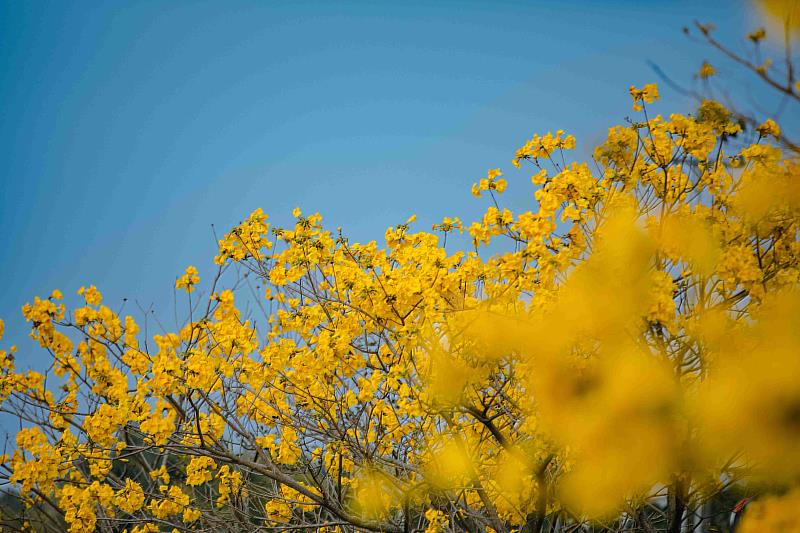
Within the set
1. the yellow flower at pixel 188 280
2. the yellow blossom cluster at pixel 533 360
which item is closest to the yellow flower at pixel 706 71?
the yellow blossom cluster at pixel 533 360

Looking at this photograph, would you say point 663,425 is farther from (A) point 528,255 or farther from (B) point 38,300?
(B) point 38,300

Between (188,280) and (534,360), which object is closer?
(534,360)

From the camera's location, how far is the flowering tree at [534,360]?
181 cm

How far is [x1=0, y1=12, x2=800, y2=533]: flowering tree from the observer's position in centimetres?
181

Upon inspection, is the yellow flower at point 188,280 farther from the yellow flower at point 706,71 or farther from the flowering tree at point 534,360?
the yellow flower at point 706,71

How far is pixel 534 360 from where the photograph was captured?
2387mm

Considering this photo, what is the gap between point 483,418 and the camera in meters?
3.88

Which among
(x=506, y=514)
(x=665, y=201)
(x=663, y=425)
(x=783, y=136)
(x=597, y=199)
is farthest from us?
(x=506, y=514)

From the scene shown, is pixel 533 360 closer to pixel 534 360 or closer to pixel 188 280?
pixel 534 360

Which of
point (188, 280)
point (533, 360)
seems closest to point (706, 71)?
point (533, 360)

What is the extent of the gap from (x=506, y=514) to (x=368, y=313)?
7.03ft

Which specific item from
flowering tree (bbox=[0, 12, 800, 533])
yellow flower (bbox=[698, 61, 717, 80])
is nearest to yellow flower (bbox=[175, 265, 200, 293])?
flowering tree (bbox=[0, 12, 800, 533])

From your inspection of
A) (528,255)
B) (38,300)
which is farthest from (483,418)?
(38,300)

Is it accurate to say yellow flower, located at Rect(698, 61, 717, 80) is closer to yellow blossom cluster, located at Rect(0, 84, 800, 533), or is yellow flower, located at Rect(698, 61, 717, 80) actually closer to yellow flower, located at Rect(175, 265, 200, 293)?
yellow blossom cluster, located at Rect(0, 84, 800, 533)
